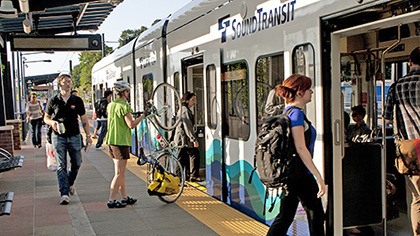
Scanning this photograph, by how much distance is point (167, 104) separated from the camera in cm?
814

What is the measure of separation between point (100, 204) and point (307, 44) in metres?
3.94

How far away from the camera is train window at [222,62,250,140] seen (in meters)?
5.34

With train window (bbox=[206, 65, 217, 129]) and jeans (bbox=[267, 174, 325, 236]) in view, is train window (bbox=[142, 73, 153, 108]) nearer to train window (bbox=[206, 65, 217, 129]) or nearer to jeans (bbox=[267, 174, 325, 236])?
train window (bbox=[206, 65, 217, 129])

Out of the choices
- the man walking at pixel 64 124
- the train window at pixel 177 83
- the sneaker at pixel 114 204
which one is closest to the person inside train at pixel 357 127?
the train window at pixel 177 83

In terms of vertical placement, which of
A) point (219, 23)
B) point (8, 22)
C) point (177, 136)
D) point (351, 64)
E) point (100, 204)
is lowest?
point (100, 204)

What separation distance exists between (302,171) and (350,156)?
996mm

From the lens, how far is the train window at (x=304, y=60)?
4.00 meters

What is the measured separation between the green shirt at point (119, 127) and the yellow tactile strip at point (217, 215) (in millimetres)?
1125

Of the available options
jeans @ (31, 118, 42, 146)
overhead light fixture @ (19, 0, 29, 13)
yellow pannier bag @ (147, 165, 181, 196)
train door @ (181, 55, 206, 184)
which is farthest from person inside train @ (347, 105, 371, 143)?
jeans @ (31, 118, 42, 146)

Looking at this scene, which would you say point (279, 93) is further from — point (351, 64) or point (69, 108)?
point (69, 108)

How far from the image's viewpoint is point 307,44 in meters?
4.05

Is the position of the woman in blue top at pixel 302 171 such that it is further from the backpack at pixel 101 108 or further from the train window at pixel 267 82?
the backpack at pixel 101 108

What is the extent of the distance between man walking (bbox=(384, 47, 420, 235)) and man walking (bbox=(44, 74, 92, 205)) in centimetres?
416

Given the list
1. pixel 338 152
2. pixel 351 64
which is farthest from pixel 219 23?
pixel 338 152
